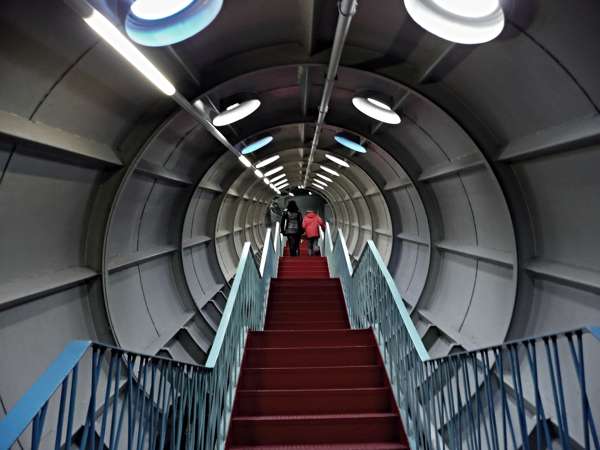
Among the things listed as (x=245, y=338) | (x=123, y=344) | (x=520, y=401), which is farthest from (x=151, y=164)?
(x=520, y=401)

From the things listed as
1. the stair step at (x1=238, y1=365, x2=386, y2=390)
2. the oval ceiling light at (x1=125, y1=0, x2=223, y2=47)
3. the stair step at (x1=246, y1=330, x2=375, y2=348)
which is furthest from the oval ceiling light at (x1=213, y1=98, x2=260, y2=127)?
the stair step at (x1=238, y1=365, x2=386, y2=390)

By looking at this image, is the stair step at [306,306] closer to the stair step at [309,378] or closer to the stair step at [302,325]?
the stair step at [302,325]

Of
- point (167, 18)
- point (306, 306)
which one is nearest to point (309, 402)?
point (306, 306)

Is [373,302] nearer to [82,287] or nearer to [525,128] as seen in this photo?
[525,128]

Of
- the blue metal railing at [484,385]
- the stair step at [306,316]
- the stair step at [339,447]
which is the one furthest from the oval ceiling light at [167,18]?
the stair step at [306,316]

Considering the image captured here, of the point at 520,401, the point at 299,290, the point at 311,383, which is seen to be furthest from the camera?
the point at 299,290

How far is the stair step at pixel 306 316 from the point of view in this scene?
21.7 feet

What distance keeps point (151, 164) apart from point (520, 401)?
15.4ft

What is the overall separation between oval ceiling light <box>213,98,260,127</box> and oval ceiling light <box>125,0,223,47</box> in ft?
6.56

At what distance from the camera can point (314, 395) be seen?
3.77 m

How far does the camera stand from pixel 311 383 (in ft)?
13.5

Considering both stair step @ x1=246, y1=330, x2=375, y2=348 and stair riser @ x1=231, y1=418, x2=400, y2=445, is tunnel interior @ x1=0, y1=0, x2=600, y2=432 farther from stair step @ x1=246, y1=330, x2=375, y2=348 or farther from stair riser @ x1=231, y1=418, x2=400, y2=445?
stair riser @ x1=231, y1=418, x2=400, y2=445

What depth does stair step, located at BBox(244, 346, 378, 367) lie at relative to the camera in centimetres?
455

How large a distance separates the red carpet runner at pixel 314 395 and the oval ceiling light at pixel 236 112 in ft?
9.10
